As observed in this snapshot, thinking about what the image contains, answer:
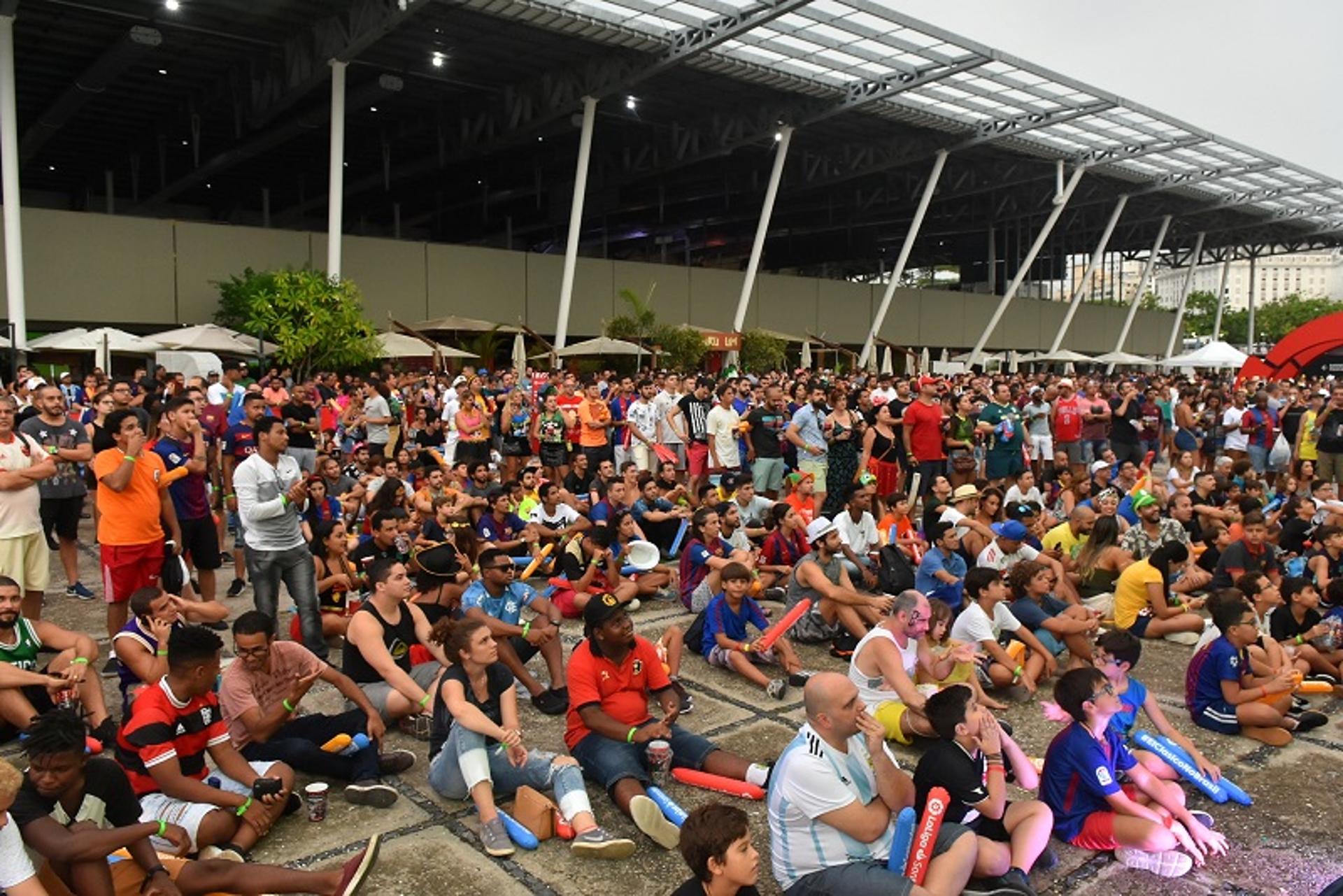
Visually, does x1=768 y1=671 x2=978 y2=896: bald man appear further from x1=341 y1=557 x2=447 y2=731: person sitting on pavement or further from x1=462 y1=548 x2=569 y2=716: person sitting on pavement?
x1=462 y1=548 x2=569 y2=716: person sitting on pavement

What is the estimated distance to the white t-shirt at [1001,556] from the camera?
806 centimetres

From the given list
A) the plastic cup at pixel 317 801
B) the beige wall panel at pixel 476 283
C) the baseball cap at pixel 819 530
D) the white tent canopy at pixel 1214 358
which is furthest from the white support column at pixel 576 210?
Result: the white tent canopy at pixel 1214 358

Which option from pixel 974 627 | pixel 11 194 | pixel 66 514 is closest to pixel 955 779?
pixel 974 627

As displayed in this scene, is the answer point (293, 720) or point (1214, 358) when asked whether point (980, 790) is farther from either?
point (1214, 358)

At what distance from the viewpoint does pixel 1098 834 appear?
453 cm

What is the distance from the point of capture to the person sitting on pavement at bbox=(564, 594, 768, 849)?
5.01 m

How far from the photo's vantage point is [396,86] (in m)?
→ 25.4

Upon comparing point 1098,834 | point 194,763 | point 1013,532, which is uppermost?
point 1013,532

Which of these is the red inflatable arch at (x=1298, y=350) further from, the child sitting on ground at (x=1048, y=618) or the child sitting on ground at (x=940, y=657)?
the child sitting on ground at (x=940, y=657)

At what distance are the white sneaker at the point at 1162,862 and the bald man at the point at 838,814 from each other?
1024mm

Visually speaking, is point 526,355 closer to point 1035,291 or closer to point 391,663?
point 391,663

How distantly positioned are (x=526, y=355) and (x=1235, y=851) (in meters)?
26.3

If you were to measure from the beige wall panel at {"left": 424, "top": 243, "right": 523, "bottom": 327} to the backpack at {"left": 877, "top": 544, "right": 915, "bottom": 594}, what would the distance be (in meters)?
23.1

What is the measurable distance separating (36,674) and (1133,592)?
25.6 feet
